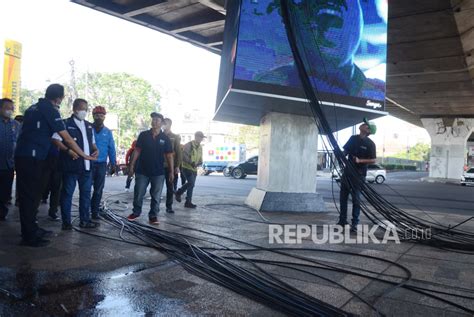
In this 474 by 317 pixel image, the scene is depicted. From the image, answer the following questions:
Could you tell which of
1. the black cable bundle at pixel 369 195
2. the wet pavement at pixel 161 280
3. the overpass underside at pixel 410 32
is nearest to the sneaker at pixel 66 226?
the wet pavement at pixel 161 280

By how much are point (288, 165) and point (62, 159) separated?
484 cm

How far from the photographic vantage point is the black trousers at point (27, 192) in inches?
182

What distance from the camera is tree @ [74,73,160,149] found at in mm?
48938

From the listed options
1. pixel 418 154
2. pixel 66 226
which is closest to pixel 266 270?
pixel 66 226

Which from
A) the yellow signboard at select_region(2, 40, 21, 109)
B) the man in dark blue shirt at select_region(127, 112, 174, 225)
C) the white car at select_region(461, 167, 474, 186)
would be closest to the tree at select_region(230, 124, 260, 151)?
the white car at select_region(461, 167, 474, 186)

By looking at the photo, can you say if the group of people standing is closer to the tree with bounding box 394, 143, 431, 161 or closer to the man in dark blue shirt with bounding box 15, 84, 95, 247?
the man in dark blue shirt with bounding box 15, 84, 95, 247

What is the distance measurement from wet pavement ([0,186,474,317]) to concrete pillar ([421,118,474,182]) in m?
29.5

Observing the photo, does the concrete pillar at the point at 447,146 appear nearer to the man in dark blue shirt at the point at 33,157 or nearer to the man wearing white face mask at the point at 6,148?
the man wearing white face mask at the point at 6,148

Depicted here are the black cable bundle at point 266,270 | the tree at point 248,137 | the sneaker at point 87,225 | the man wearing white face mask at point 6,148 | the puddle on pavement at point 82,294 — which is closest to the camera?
the puddle on pavement at point 82,294

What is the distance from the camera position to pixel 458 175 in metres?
31.9

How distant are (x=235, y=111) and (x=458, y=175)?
29059 millimetres

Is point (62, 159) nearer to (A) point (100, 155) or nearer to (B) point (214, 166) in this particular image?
(A) point (100, 155)

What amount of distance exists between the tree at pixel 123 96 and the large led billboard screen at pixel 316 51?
145 feet

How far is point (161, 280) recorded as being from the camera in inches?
143
